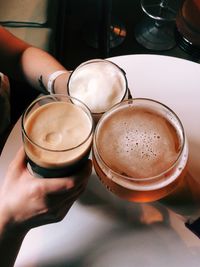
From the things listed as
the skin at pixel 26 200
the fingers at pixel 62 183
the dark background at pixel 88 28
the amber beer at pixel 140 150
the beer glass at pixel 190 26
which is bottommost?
the dark background at pixel 88 28

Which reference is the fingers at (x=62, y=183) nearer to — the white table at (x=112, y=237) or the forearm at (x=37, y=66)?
the white table at (x=112, y=237)

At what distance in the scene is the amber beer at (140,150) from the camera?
0.75m

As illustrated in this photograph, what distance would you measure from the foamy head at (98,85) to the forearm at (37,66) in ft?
0.82

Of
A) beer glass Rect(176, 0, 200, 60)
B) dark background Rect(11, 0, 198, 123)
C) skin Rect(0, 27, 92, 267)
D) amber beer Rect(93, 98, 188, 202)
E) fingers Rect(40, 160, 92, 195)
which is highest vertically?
beer glass Rect(176, 0, 200, 60)

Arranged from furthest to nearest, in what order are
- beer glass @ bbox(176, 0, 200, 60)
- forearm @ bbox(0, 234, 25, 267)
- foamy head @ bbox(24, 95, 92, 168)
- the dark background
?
the dark background < beer glass @ bbox(176, 0, 200, 60) < forearm @ bbox(0, 234, 25, 267) < foamy head @ bbox(24, 95, 92, 168)

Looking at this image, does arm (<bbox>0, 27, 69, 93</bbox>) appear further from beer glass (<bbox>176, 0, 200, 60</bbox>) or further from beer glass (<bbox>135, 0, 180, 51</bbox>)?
beer glass (<bbox>135, 0, 180, 51</bbox>)

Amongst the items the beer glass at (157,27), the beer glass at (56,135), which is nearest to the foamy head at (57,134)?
the beer glass at (56,135)

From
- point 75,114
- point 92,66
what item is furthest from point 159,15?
point 75,114

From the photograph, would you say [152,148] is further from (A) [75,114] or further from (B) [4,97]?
(B) [4,97]

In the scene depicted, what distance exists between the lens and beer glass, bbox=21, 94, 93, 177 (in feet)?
2.44

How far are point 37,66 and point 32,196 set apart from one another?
53cm

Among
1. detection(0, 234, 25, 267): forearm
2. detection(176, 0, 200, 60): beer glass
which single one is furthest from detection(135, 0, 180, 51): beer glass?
detection(0, 234, 25, 267): forearm

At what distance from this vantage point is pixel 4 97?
1.40 meters

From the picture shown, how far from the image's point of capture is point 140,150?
78cm
